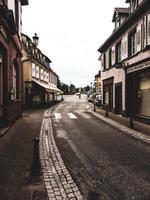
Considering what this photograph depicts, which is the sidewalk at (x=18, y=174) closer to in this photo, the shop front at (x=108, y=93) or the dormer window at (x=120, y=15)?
the dormer window at (x=120, y=15)

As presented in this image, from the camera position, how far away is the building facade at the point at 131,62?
14.5m

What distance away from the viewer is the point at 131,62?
55.1ft

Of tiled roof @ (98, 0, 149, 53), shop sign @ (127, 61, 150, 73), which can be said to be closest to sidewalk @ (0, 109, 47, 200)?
shop sign @ (127, 61, 150, 73)

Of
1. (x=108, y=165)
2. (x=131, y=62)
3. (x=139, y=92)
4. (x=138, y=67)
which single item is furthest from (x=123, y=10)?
(x=108, y=165)

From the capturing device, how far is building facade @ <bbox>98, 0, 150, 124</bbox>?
14547 millimetres

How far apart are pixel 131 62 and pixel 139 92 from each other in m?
2.15

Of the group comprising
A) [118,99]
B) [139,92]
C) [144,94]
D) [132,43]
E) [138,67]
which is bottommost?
[118,99]

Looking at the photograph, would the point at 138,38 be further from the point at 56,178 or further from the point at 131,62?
the point at 56,178

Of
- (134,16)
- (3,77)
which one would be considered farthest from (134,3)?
(3,77)

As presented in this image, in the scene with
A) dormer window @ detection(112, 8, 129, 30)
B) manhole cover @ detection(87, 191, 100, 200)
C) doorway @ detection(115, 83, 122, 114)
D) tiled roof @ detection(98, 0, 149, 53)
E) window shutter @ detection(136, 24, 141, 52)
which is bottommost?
manhole cover @ detection(87, 191, 100, 200)

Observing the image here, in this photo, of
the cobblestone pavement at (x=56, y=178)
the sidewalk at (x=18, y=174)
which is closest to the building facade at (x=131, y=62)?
the cobblestone pavement at (x=56, y=178)

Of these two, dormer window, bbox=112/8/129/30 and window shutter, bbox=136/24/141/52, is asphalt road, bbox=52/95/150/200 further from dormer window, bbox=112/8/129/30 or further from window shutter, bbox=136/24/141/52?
dormer window, bbox=112/8/129/30

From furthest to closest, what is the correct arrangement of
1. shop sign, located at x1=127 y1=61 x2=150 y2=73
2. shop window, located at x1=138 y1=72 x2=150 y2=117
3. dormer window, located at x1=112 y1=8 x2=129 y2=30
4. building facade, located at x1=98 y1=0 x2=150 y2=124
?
dormer window, located at x1=112 y1=8 x2=129 y2=30 → shop window, located at x1=138 y1=72 x2=150 y2=117 → building facade, located at x1=98 y1=0 x2=150 y2=124 → shop sign, located at x1=127 y1=61 x2=150 y2=73

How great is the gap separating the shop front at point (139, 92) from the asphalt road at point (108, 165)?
17.1ft
